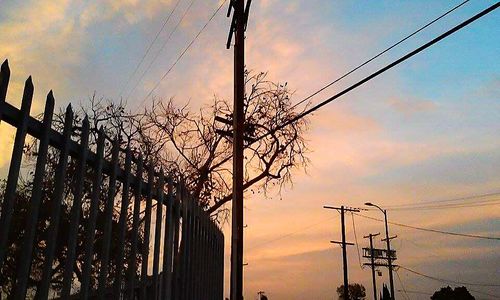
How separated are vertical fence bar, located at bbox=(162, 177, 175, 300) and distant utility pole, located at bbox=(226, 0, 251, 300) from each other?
3.22m

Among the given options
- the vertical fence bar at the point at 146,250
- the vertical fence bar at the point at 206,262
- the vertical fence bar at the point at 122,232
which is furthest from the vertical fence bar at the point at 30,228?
the vertical fence bar at the point at 206,262

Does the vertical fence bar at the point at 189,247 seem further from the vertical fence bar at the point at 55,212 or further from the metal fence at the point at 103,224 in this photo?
the vertical fence bar at the point at 55,212

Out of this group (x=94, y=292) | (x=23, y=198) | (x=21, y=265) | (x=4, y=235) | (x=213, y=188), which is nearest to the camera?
(x=4, y=235)

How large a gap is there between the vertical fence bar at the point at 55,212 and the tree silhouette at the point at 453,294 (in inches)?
2816

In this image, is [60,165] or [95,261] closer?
[60,165]

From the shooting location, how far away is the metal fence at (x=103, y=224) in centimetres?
285

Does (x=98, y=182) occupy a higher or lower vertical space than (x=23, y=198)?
lower

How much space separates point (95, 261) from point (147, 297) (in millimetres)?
2040

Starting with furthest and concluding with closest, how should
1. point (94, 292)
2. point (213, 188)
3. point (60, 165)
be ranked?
point (213, 188)
point (94, 292)
point (60, 165)

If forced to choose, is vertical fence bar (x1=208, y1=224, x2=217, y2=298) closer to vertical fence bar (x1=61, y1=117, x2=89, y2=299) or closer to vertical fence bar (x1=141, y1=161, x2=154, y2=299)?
vertical fence bar (x1=141, y1=161, x2=154, y2=299)

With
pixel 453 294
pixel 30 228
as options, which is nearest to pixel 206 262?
pixel 30 228

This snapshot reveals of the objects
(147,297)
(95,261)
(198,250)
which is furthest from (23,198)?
(147,297)

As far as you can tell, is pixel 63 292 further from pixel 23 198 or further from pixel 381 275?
pixel 381 275

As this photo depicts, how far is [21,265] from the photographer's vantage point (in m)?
→ 2.84
